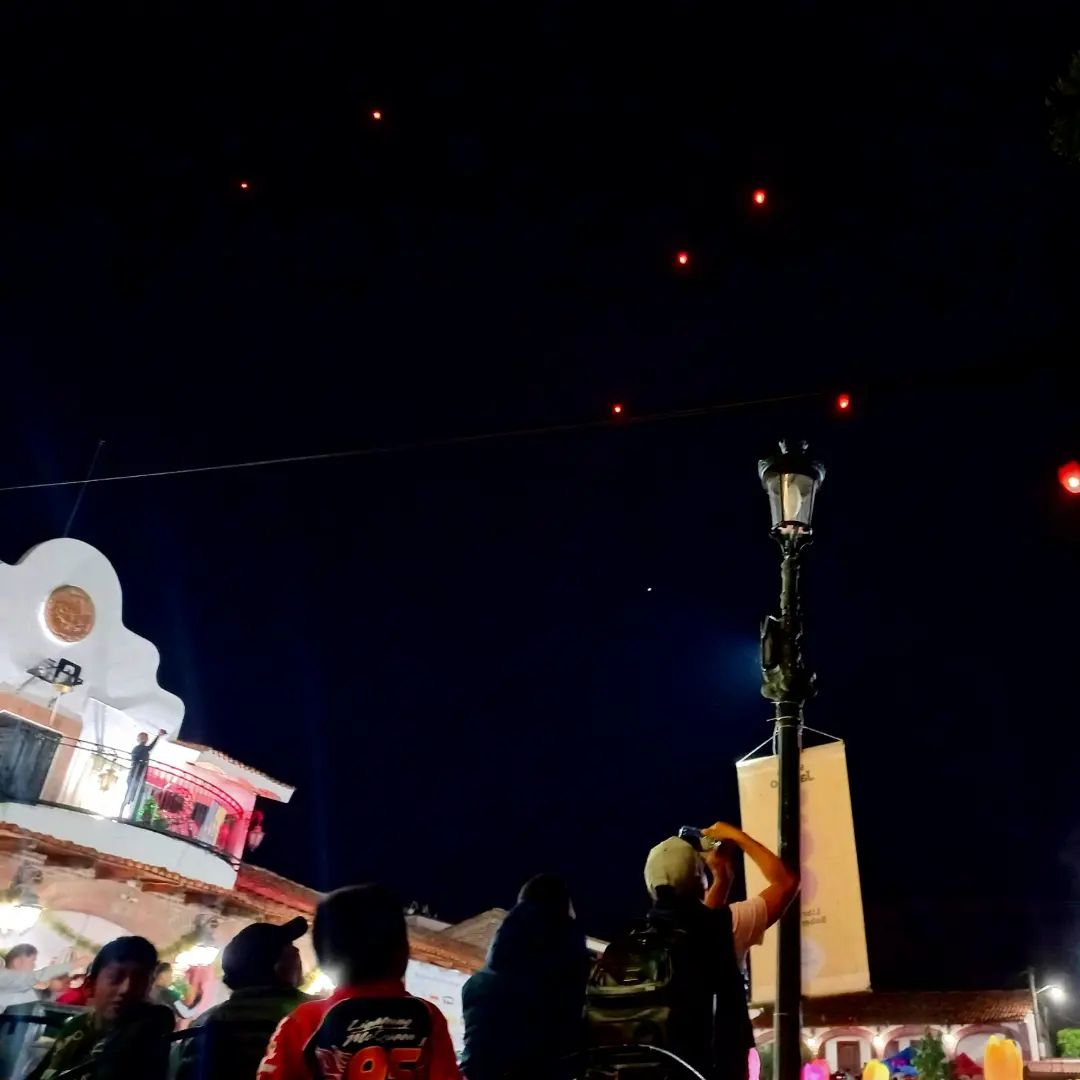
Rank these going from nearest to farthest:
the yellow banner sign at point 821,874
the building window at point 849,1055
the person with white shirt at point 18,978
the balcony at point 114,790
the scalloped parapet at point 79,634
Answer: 1. the yellow banner sign at point 821,874
2. the person with white shirt at point 18,978
3. the balcony at point 114,790
4. the scalloped parapet at point 79,634
5. the building window at point 849,1055

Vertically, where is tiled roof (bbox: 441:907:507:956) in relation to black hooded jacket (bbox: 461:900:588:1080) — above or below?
above

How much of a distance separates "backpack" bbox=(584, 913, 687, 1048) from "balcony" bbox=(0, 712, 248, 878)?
46.3 ft

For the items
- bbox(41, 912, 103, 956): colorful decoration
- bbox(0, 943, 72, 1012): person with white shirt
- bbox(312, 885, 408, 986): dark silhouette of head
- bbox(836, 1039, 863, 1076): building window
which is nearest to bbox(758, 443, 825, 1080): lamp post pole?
bbox(312, 885, 408, 986): dark silhouette of head

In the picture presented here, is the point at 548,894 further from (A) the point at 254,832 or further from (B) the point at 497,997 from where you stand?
(A) the point at 254,832

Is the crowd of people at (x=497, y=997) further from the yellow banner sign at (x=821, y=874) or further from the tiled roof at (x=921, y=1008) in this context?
the tiled roof at (x=921, y=1008)

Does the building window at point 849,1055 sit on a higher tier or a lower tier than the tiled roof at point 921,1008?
lower

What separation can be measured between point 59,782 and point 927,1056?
17019 millimetres

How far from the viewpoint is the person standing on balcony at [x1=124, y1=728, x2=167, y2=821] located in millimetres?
17078

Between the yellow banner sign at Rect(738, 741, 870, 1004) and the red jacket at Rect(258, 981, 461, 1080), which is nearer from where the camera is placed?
the red jacket at Rect(258, 981, 461, 1080)

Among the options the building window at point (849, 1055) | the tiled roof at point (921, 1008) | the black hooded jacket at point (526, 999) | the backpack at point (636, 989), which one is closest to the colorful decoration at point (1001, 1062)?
the backpack at point (636, 989)

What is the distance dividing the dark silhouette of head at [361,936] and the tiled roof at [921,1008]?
80.7 feet

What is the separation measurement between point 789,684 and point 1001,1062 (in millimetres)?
7647

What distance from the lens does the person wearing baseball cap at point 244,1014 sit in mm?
3398

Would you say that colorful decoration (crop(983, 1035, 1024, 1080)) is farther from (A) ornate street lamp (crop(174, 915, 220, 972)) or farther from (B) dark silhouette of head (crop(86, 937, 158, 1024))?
(A) ornate street lamp (crop(174, 915, 220, 972))
